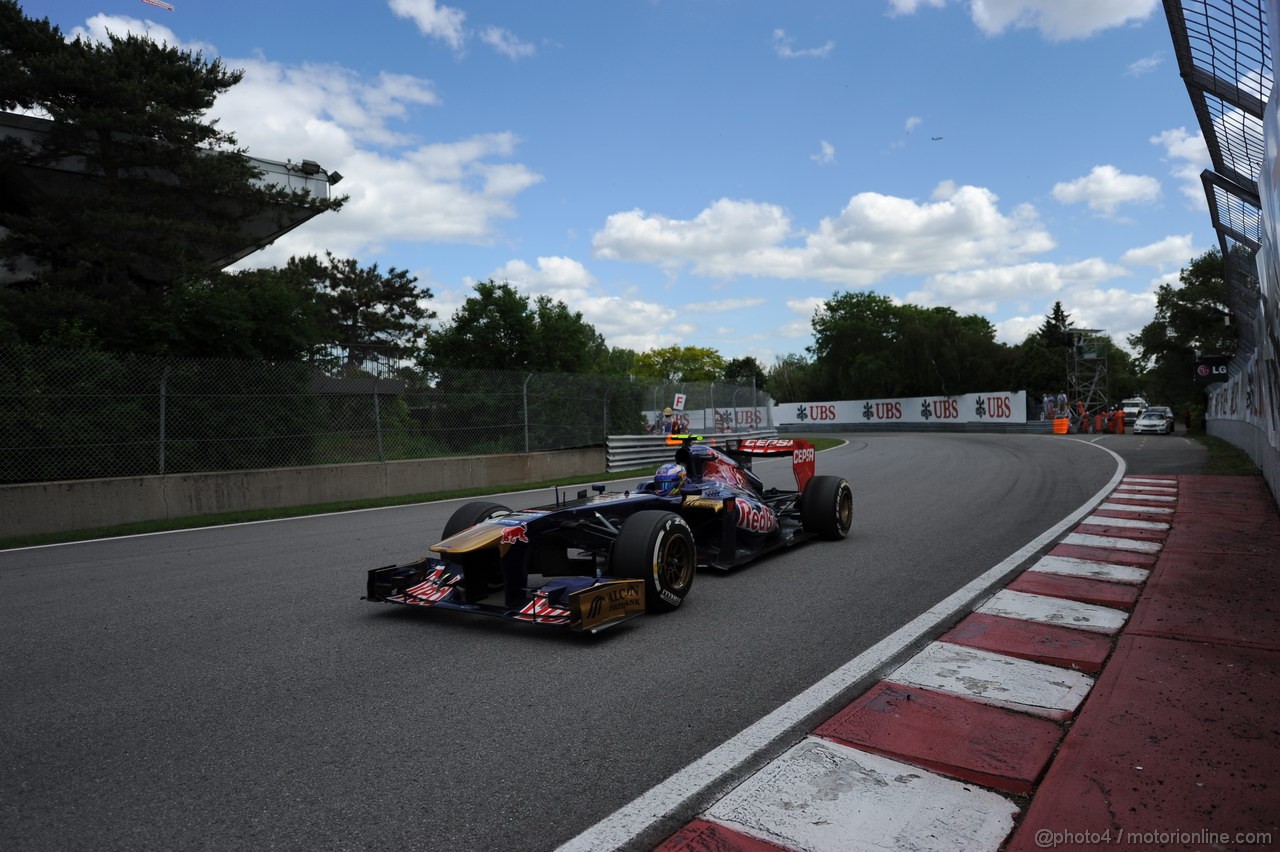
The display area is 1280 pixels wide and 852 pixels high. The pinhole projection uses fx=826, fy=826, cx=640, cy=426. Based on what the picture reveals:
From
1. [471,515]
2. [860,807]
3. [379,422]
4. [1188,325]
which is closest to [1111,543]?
[471,515]

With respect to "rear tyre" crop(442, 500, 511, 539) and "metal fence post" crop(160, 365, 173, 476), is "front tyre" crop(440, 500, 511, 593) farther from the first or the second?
"metal fence post" crop(160, 365, 173, 476)

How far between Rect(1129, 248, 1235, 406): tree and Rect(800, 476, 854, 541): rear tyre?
4110 cm

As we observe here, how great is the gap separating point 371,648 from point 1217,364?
2375 centimetres

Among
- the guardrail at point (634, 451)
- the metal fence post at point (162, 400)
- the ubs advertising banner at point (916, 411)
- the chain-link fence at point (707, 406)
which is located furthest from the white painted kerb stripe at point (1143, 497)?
the ubs advertising banner at point (916, 411)

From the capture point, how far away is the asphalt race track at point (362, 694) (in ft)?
9.39

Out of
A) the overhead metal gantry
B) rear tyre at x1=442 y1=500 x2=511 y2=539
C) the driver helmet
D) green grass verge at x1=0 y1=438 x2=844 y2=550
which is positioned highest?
the overhead metal gantry

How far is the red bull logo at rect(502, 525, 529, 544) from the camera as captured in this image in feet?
17.0

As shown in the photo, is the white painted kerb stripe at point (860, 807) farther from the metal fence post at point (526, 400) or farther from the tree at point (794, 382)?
the tree at point (794, 382)

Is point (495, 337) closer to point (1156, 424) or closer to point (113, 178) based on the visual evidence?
point (113, 178)

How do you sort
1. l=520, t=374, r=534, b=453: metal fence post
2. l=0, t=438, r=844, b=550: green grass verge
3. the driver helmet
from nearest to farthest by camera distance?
the driver helmet, l=0, t=438, r=844, b=550: green grass verge, l=520, t=374, r=534, b=453: metal fence post

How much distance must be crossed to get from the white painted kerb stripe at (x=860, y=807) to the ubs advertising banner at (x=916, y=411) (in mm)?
40133

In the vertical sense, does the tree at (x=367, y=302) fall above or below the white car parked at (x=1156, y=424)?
above

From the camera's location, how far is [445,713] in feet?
12.3

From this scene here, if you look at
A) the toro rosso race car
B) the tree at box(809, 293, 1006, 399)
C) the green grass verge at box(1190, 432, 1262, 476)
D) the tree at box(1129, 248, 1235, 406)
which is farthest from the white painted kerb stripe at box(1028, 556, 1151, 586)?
the tree at box(809, 293, 1006, 399)
